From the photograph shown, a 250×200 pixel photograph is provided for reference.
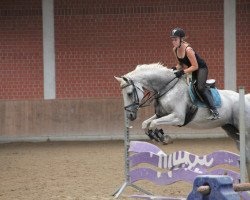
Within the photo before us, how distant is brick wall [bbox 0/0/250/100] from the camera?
16.5 m

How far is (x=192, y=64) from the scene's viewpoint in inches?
332

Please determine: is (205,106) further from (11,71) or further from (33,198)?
(11,71)

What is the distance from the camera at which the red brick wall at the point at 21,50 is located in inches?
653

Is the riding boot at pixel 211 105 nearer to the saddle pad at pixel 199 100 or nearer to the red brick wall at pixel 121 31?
the saddle pad at pixel 199 100

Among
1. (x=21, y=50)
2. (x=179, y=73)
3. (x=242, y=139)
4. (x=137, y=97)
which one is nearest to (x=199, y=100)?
(x=179, y=73)

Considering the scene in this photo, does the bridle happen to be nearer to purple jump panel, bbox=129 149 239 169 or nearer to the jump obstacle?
the jump obstacle

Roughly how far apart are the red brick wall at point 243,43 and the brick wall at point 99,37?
24 millimetres

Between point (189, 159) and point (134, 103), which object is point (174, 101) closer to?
point (134, 103)

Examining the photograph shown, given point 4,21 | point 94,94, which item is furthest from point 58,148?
point 4,21

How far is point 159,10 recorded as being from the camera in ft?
54.3

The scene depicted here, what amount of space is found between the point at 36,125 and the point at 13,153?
7.58 feet

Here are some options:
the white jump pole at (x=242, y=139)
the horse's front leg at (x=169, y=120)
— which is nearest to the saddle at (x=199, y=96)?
the horse's front leg at (x=169, y=120)

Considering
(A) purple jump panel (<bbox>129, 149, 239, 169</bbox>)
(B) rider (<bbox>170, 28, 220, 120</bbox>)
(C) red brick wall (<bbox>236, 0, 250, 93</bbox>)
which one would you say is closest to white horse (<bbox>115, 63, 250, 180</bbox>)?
(B) rider (<bbox>170, 28, 220, 120</bbox>)

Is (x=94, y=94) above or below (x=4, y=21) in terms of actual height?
below
